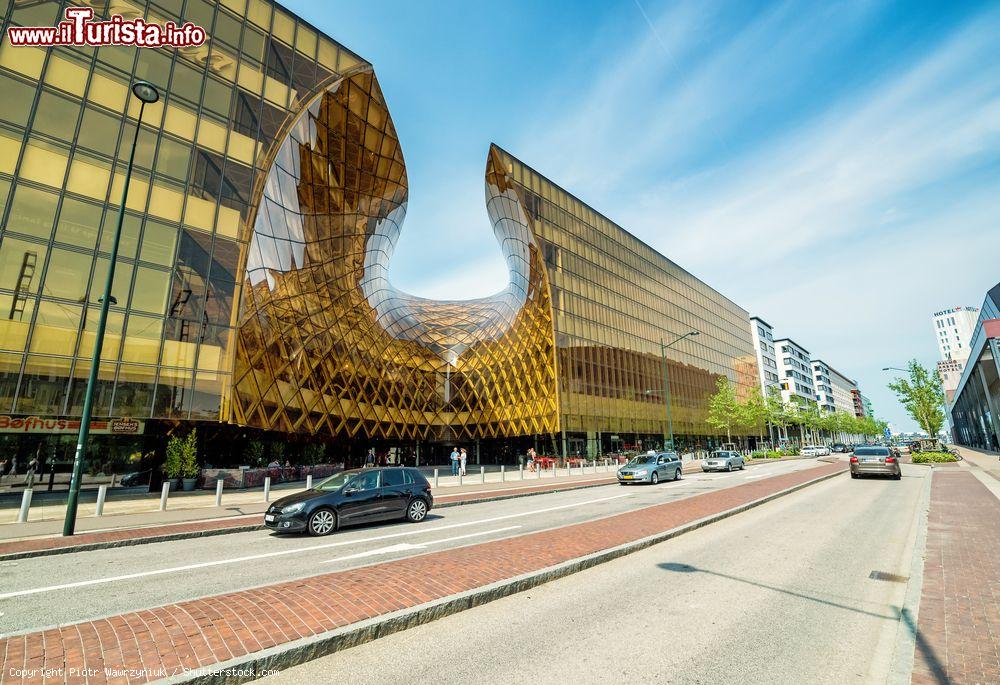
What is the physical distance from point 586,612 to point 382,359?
42.8 meters

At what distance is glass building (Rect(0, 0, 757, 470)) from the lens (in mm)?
18906

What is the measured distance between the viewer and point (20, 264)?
59.1ft

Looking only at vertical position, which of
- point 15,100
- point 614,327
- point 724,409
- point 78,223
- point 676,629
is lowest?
point 676,629

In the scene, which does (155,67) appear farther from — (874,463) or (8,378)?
(874,463)

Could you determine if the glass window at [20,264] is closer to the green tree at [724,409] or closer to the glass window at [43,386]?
the glass window at [43,386]

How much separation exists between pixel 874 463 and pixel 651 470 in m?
10.8

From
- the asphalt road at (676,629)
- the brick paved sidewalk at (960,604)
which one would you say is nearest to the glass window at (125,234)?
the asphalt road at (676,629)

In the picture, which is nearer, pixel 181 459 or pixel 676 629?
pixel 676 629

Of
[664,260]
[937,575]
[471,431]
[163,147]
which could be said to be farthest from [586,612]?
[664,260]

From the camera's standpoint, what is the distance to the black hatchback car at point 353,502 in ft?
33.1

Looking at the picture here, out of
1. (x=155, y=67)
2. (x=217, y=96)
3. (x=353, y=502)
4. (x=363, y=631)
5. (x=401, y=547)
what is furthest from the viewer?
(x=217, y=96)

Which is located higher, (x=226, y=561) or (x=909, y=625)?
(x=909, y=625)

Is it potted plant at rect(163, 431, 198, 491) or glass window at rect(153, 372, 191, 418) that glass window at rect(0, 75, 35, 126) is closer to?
glass window at rect(153, 372, 191, 418)

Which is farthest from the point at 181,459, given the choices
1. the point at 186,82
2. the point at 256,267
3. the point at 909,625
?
the point at 909,625
